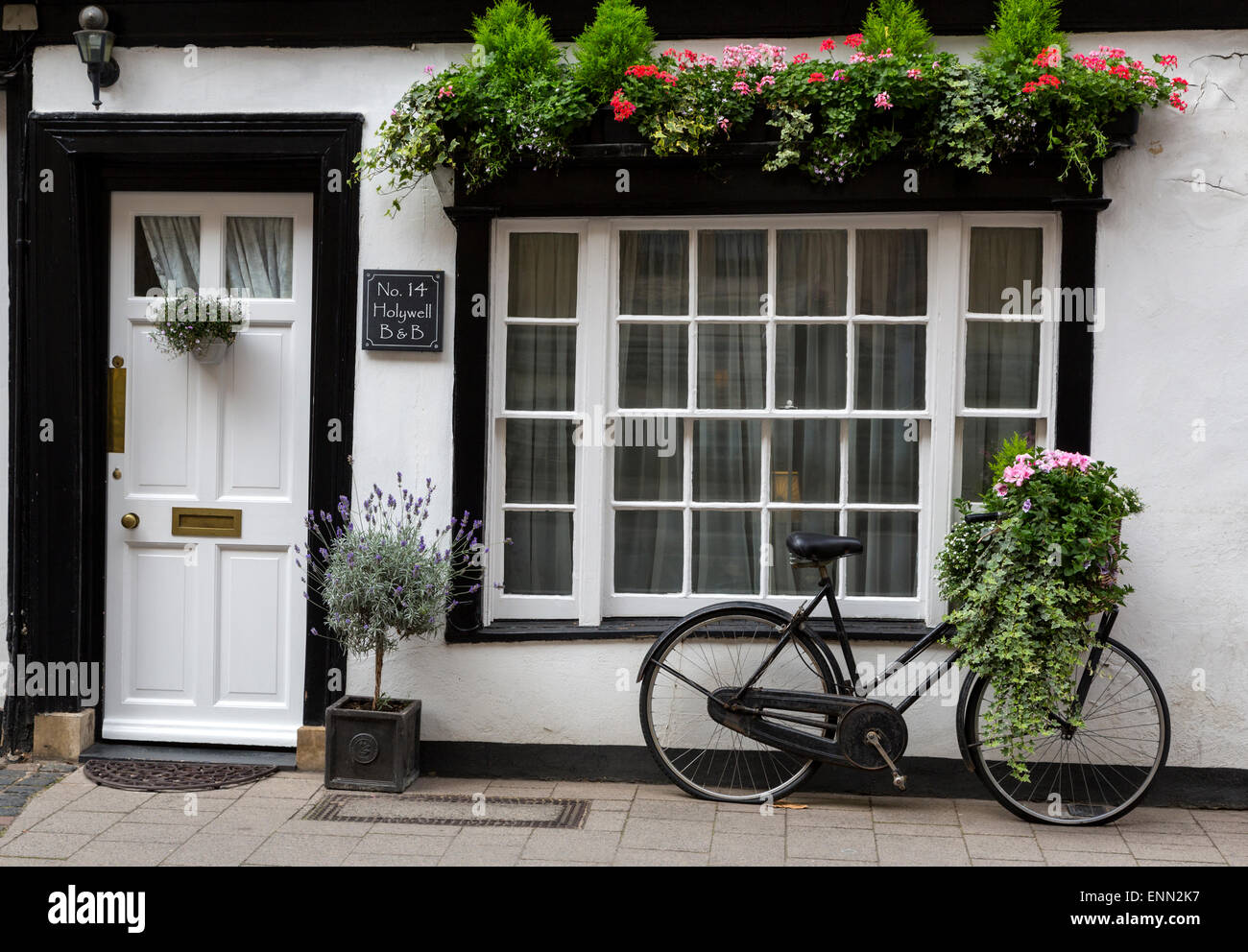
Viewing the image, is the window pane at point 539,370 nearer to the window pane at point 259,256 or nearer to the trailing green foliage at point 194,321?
the window pane at point 259,256

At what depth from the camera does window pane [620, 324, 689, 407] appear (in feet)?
19.2

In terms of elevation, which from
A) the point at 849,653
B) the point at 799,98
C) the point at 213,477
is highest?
the point at 799,98

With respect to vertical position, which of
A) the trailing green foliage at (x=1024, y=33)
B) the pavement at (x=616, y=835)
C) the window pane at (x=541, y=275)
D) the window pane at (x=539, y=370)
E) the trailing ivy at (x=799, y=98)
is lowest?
the pavement at (x=616, y=835)

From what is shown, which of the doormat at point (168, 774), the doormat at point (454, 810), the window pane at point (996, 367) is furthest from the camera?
the window pane at point (996, 367)

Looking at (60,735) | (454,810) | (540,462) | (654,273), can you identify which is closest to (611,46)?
(654,273)

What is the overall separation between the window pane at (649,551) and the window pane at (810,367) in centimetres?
81

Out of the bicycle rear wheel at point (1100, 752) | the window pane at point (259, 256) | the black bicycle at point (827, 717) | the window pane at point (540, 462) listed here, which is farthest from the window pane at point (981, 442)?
the window pane at point (259, 256)

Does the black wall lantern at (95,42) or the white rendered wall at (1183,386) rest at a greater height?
the black wall lantern at (95,42)

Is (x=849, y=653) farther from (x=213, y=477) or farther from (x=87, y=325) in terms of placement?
(x=87, y=325)

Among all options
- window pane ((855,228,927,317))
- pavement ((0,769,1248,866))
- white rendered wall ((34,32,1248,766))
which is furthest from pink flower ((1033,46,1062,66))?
pavement ((0,769,1248,866))

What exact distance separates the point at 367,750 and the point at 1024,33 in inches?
170

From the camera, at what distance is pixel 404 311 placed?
573 cm

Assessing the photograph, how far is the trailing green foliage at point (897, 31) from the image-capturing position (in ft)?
17.6

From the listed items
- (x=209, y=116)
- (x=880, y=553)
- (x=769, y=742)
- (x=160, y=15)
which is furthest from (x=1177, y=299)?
(x=160, y=15)
